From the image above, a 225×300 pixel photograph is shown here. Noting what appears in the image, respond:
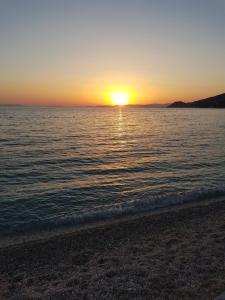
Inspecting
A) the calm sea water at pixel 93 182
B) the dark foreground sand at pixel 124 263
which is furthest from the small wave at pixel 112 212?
the dark foreground sand at pixel 124 263

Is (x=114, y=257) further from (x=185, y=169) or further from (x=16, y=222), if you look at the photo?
(x=185, y=169)

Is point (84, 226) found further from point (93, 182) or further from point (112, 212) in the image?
point (93, 182)

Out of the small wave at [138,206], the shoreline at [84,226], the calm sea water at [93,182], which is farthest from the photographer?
the calm sea water at [93,182]

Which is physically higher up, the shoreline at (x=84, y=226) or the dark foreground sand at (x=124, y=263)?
the dark foreground sand at (x=124, y=263)

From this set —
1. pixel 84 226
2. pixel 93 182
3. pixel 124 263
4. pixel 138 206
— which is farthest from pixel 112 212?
pixel 93 182

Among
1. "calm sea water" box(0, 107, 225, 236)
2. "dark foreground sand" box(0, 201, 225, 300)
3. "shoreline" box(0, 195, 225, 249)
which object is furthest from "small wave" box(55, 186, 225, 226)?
"dark foreground sand" box(0, 201, 225, 300)

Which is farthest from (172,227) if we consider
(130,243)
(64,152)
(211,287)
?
(64,152)

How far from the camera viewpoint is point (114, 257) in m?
9.35

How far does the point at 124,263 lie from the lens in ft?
29.0

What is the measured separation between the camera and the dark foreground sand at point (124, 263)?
24.0 ft

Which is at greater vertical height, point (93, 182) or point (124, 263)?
point (124, 263)

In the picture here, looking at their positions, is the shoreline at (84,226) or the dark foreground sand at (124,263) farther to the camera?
the shoreline at (84,226)

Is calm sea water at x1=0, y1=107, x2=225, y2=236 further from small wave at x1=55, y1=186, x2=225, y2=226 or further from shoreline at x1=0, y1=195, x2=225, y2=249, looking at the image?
shoreline at x1=0, y1=195, x2=225, y2=249

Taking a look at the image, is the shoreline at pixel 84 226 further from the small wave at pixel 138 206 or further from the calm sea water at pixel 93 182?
the calm sea water at pixel 93 182
